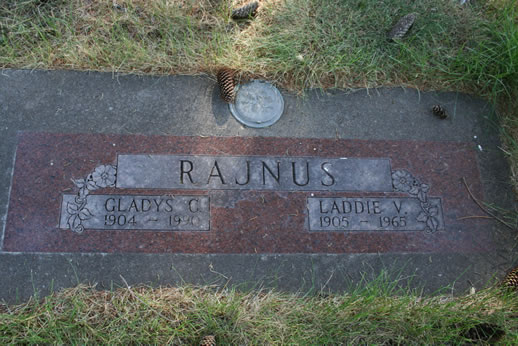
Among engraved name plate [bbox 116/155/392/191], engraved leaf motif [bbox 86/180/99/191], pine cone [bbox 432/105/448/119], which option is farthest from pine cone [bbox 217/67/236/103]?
pine cone [bbox 432/105/448/119]

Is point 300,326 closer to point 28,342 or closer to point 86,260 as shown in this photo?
point 86,260

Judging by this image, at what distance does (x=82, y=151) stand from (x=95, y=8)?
1043mm

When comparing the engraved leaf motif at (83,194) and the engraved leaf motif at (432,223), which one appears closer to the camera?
the engraved leaf motif at (83,194)

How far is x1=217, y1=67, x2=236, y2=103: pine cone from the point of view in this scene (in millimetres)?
2629

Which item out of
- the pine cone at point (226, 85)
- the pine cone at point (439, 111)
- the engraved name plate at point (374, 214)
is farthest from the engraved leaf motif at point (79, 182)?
the pine cone at point (439, 111)

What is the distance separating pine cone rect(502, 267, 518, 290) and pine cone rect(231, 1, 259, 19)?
2.21 metres

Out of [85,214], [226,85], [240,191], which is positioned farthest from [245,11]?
[85,214]

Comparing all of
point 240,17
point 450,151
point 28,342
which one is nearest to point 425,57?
point 450,151

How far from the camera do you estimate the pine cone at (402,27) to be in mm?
2934

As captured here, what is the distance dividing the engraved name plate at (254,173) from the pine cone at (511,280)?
801 millimetres

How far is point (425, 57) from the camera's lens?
291 cm

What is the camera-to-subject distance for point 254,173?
2.55 meters

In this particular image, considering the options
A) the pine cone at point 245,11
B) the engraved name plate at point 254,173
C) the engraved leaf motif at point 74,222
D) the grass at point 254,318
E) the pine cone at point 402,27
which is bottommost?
the grass at point 254,318

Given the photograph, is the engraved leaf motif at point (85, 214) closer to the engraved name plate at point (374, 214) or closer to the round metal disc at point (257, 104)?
the round metal disc at point (257, 104)
